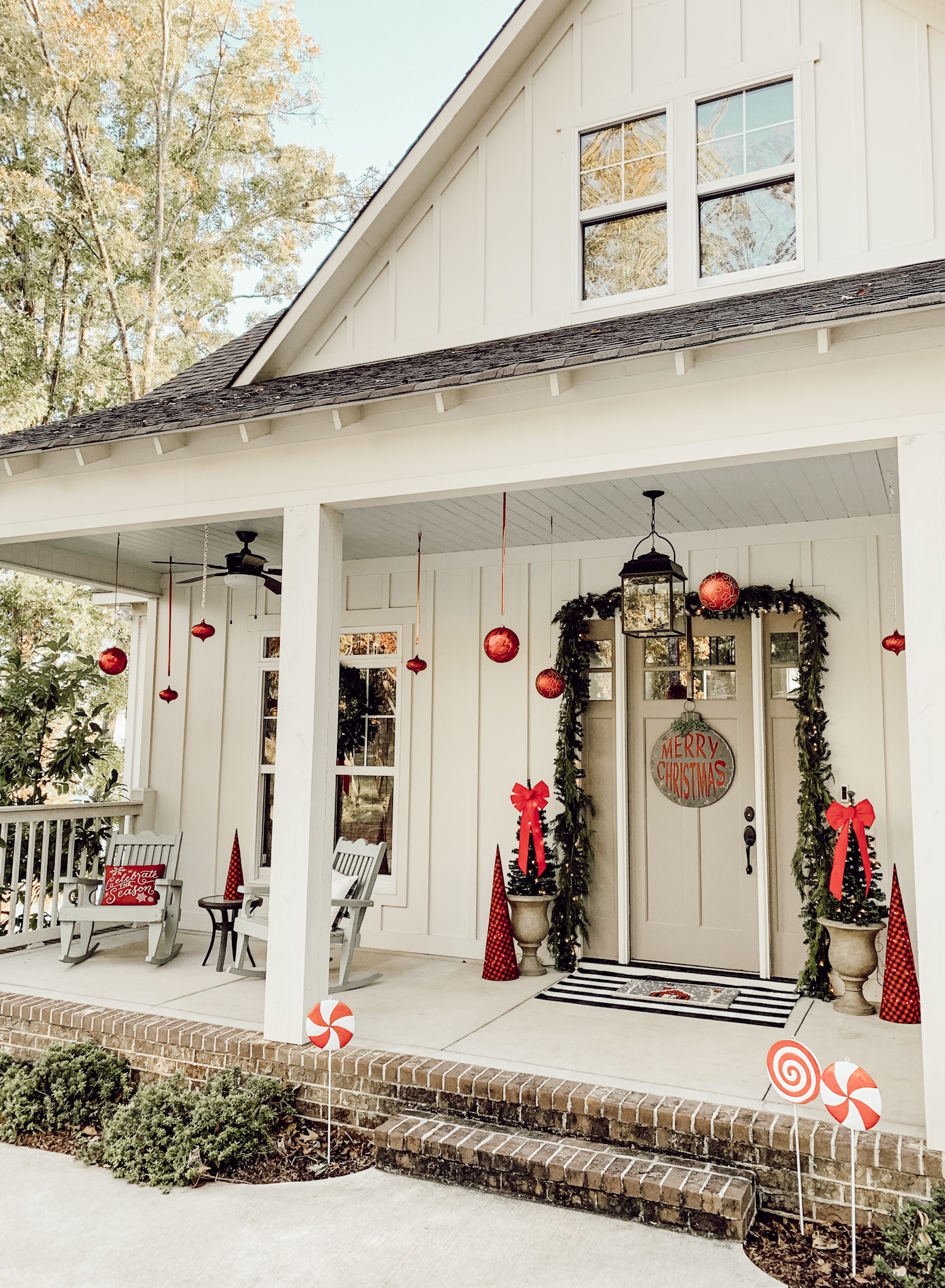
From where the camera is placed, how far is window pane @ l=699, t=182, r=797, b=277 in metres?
5.33

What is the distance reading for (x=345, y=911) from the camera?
658 centimetres

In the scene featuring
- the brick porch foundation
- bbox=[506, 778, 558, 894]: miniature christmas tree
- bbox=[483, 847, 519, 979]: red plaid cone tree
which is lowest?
the brick porch foundation

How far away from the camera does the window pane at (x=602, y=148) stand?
19.0 ft

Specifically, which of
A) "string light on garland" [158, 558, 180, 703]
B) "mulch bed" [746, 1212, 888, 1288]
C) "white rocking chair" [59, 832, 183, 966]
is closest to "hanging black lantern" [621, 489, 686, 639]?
"mulch bed" [746, 1212, 888, 1288]

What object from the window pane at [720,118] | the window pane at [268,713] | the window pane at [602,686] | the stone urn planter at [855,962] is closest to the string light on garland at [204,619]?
the window pane at [268,713]

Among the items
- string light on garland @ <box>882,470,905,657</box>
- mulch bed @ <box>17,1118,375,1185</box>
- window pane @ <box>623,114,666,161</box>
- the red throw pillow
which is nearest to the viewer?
mulch bed @ <box>17,1118,375,1185</box>

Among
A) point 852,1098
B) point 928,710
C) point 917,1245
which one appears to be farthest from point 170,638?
point 917,1245

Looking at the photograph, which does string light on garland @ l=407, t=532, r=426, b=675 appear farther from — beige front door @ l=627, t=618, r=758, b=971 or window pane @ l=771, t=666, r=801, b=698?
window pane @ l=771, t=666, r=801, b=698

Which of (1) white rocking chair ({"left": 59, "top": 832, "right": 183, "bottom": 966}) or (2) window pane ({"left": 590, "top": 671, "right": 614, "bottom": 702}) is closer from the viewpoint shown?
(1) white rocking chair ({"left": 59, "top": 832, "right": 183, "bottom": 966})

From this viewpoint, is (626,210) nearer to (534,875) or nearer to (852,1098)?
(534,875)

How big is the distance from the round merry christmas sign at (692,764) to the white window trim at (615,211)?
282 centimetres

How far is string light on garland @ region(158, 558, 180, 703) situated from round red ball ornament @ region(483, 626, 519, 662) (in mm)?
3238

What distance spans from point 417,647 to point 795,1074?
15.3 ft

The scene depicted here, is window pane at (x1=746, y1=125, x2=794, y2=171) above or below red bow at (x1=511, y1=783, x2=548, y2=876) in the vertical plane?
above
